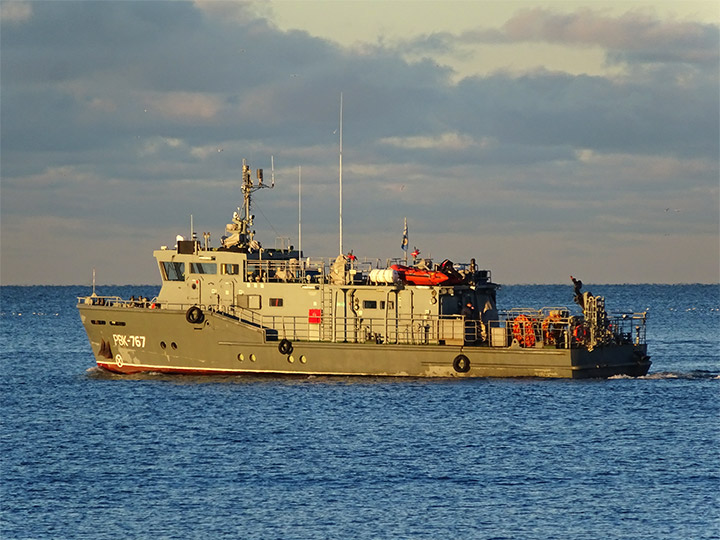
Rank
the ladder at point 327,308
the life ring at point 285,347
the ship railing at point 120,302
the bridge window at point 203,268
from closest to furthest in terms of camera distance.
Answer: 1. the life ring at point 285,347
2. the ladder at point 327,308
3. the bridge window at point 203,268
4. the ship railing at point 120,302

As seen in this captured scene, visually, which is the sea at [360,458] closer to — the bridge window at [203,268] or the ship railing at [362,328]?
the ship railing at [362,328]

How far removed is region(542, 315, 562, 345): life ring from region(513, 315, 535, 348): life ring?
0.51 m

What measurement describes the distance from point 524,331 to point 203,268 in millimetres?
12699

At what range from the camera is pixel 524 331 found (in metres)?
45.1

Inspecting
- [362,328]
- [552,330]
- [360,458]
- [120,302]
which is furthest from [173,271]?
[360,458]

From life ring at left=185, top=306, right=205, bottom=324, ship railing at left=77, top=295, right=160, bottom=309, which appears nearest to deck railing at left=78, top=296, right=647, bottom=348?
life ring at left=185, top=306, right=205, bottom=324

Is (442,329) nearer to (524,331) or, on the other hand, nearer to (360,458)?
(524,331)

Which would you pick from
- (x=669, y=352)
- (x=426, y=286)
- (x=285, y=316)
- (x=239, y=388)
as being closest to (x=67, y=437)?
(x=239, y=388)

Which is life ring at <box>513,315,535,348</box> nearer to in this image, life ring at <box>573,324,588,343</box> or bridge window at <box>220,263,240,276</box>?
life ring at <box>573,324,588,343</box>

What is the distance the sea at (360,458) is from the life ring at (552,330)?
5.03 ft

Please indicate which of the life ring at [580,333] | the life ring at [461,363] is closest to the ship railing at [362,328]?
the life ring at [461,363]

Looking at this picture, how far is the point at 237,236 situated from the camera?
49.1 m

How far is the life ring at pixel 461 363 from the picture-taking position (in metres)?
45.3

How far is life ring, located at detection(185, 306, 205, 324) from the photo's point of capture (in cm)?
4656
